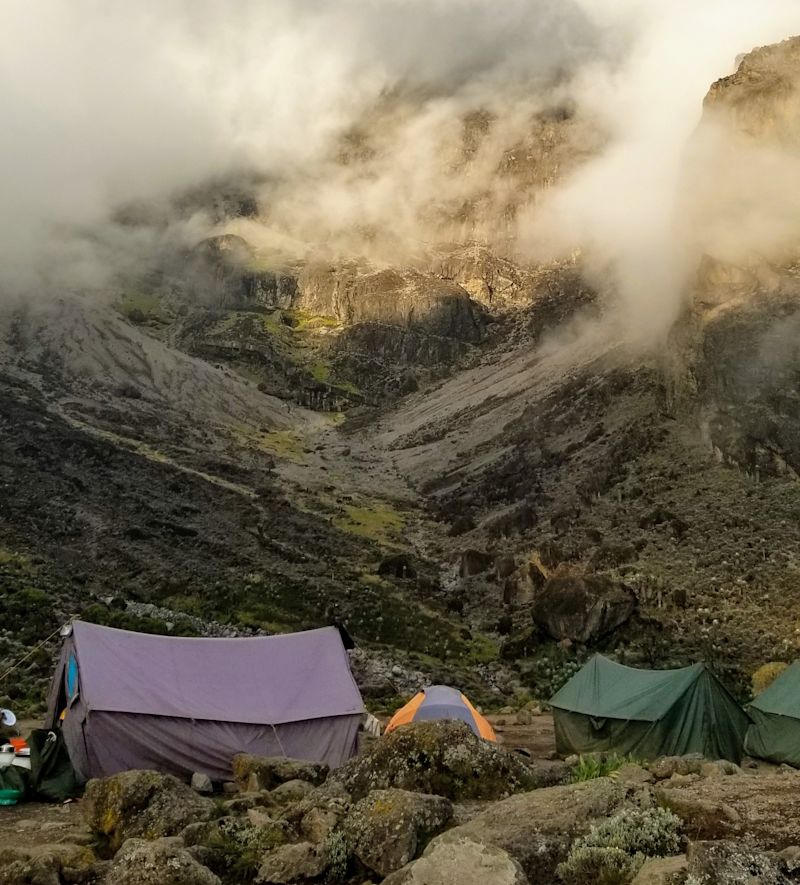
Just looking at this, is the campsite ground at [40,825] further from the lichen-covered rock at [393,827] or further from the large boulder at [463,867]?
the large boulder at [463,867]

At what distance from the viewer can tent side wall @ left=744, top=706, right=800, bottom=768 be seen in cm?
1762

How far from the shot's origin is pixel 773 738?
59.6ft

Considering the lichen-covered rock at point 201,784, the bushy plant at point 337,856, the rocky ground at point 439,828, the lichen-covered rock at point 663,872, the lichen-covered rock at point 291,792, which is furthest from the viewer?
the lichen-covered rock at point 201,784

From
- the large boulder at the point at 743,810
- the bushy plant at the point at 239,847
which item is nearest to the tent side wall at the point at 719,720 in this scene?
the large boulder at the point at 743,810

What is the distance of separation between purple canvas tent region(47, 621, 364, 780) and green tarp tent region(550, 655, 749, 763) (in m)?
6.01

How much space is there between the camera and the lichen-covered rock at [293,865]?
7.48 m

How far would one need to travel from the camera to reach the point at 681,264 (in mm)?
89875

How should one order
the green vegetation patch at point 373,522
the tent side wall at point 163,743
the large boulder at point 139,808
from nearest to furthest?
the large boulder at point 139,808 → the tent side wall at point 163,743 → the green vegetation patch at point 373,522

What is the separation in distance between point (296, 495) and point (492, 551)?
29.0 m

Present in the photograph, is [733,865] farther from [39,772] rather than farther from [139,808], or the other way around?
[39,772]

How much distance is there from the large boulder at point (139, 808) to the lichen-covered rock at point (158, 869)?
197cm

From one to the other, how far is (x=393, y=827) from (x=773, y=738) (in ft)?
46.7

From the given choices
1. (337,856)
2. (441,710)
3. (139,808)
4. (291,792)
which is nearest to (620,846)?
(337,856)

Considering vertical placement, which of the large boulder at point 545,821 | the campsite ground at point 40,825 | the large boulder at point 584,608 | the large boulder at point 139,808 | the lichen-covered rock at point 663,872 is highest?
the large boulder at point 584,608
